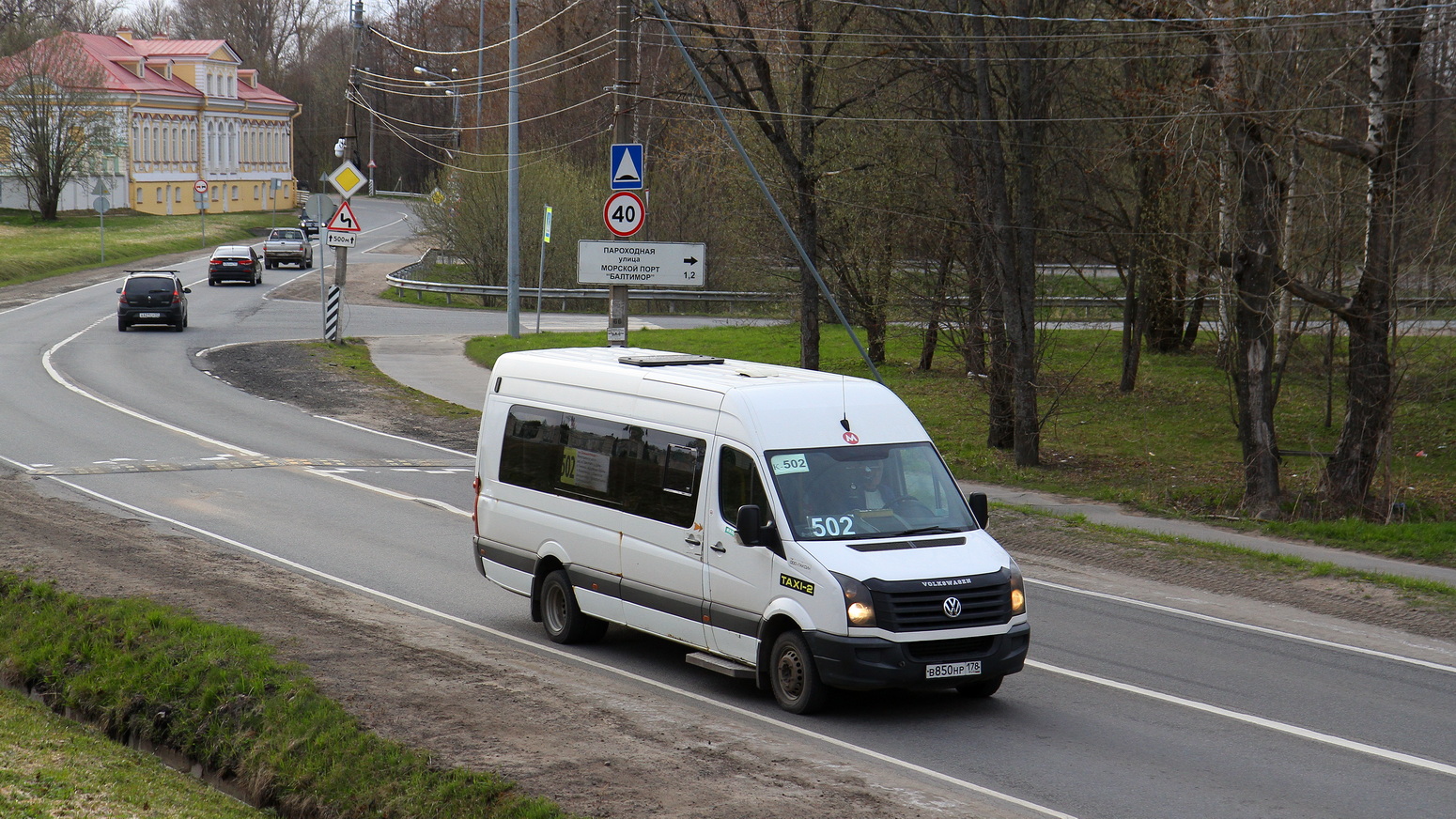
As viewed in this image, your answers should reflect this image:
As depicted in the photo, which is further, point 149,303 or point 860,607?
point 149,303

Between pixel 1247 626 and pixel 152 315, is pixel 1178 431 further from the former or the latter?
Answer: pixel 152 315

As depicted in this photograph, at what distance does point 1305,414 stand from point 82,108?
229 ft

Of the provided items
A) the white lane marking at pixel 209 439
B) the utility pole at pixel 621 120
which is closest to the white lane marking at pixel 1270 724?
the white lane marking at pixel 209 439

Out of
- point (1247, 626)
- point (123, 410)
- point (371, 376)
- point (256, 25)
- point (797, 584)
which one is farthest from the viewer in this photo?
point (256, 25)

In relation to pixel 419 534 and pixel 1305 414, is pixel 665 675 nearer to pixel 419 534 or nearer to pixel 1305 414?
pixel 419 534

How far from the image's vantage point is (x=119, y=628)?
10.6 meters

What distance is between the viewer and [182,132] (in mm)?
91750

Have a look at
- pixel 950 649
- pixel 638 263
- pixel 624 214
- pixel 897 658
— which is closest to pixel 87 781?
pixel 897 658

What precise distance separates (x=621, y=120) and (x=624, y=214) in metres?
2.00

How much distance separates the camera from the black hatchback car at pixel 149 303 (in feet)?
125

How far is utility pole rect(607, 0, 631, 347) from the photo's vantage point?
62.8ft

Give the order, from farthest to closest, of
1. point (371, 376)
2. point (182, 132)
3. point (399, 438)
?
point (182, 132), point (371, 376), point (399, 438)

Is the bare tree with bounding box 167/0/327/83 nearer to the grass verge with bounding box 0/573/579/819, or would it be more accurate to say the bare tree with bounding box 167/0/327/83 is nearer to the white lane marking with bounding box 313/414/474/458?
the white lane marking with bounding box 313/414/474/458

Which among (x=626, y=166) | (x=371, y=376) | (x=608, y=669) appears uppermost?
(x=626, y=166)
